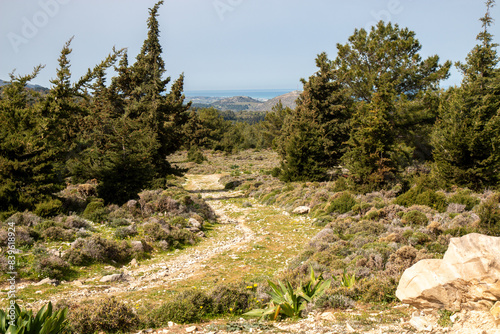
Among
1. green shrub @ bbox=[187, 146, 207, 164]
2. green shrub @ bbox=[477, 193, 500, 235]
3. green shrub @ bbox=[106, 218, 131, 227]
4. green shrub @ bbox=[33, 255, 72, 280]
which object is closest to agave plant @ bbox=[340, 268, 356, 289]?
green shrub @ bbox=[477, 193, 500, 235]

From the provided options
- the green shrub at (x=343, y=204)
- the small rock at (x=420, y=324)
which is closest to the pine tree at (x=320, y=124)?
the green shrub at (x=343, y=204)

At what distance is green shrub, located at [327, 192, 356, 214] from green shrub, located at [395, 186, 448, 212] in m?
2.26

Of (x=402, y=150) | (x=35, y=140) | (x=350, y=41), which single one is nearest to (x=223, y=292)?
(x=35, y=140)

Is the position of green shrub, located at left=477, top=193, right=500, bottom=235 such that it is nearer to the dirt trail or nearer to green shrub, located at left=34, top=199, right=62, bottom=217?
the dirt trail

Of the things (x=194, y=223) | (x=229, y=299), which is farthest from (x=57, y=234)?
(x=229, y=299)

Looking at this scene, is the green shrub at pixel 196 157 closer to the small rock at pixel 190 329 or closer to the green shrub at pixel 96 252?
the green shrub at pixel 96 252

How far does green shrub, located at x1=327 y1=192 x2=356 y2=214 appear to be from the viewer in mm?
16531

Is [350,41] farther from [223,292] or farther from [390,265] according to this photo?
[223,292]

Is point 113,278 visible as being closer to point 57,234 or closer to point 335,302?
point 57,234

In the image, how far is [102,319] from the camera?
5734mm

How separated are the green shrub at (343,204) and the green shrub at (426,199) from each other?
2.26 metres

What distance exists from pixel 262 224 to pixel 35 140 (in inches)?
470

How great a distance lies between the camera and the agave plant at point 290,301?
6.19 m

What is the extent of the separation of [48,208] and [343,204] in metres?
14.3
